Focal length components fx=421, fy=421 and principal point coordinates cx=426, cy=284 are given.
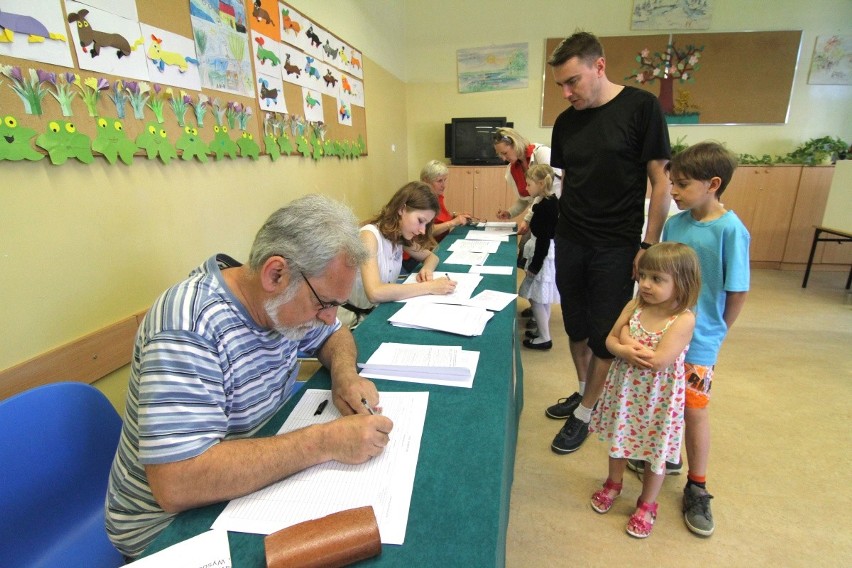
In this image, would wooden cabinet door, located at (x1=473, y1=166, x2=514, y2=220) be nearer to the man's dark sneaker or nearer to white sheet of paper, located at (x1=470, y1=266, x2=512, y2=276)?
white sheet of paper, located at (x1=470, y1=266, x2=512, y2=276)

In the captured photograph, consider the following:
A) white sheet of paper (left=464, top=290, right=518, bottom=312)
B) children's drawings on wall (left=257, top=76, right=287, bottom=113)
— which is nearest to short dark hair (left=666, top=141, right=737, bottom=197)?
white sheet of paper (left=464, top=290, right=518, bottom=312)

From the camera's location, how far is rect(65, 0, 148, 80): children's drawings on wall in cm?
124

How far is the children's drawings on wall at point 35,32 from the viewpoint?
106 centimetres

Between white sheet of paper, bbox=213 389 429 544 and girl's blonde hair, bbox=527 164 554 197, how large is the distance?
2.07 meters

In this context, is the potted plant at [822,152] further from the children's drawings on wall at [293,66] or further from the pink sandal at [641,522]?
the children's drawings on wall at [293,66]

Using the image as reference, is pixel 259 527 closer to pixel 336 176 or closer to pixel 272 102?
pixel 272 102

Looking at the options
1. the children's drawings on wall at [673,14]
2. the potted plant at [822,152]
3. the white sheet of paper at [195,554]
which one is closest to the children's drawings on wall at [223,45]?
the white sheet of paper at [195,554]

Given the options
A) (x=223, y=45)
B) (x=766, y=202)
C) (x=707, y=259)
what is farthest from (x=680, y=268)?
(x=766, y=202)

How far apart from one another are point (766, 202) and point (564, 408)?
4356mm

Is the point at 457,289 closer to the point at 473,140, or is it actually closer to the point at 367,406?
the point at 367,406

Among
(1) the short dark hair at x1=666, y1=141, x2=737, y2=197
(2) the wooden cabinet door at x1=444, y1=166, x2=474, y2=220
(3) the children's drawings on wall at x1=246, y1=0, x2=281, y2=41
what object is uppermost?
(3) the children's drawings on wall at x1=246, y1=0, x2=281, y2=41

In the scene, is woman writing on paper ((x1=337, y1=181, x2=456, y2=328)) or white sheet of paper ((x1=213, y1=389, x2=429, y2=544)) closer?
white sheet of paper ((x1=213, y1=389, x2=429, y2=544))

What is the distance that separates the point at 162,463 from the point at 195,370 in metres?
0.15

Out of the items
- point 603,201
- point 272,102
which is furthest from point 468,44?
point 603,201
